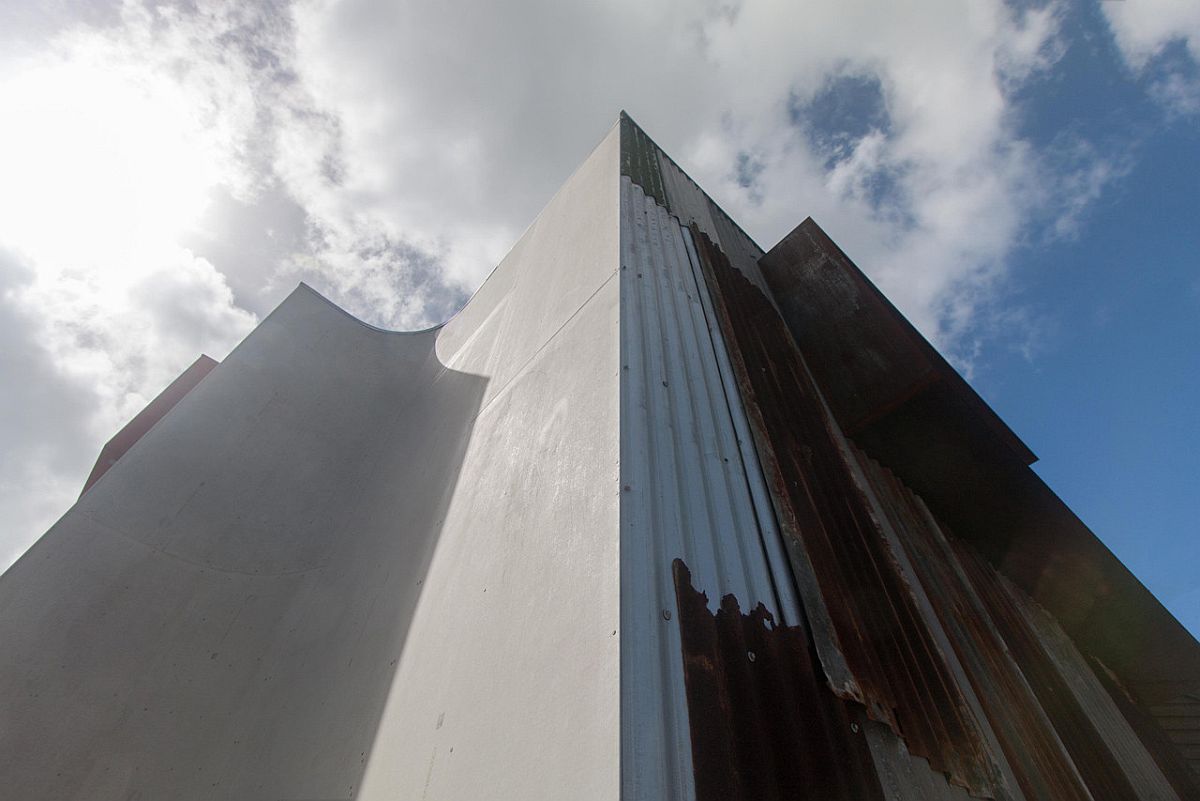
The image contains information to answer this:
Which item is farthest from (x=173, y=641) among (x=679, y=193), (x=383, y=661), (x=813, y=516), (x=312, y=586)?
(x=679, y=193)

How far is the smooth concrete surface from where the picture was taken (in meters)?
1.49

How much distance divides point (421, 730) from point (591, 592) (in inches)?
39.1

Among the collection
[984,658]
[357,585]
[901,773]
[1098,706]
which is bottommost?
[901,773]

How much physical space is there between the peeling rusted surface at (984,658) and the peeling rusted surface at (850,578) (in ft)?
1.28

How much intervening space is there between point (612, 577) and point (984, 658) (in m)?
2.21

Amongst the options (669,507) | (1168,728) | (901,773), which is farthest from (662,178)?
(1168,728)

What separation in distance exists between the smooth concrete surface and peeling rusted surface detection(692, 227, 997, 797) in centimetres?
78

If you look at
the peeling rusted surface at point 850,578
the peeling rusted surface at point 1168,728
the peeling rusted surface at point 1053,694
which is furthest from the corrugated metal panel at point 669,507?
the peeling rusted surface at point 1168,728

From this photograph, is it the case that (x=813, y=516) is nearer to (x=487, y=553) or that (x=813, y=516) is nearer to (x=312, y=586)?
(x=487, y=553)

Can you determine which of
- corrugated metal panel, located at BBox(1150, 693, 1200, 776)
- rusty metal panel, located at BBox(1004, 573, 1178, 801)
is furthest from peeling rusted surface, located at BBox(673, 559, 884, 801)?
corrugated metal panel, located at BBox(1150, 693, 1200, 776)

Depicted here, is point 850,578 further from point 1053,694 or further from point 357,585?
point 357,585

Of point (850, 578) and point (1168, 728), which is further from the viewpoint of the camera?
point (1168, 728)

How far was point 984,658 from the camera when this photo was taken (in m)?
2.39

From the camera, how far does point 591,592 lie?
138cm
